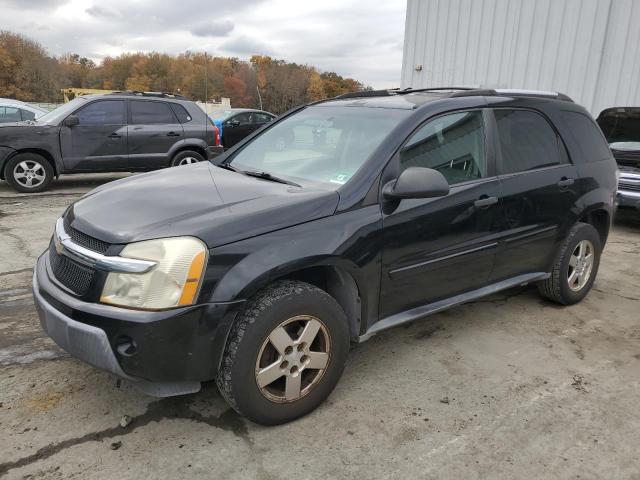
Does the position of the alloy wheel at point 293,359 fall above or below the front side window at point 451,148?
below

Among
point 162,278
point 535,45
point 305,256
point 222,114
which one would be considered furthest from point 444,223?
point 222,114

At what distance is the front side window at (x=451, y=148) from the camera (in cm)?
Result: 310

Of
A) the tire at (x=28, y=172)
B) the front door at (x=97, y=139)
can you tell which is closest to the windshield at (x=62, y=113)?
the front door at (x=97, y=139)

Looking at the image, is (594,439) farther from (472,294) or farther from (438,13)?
(438,13)

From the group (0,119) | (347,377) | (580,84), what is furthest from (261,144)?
(0,119)

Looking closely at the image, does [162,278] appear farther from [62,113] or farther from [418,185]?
[62,113]

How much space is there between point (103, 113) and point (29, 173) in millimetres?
1584

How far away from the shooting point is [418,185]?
2.76 metres

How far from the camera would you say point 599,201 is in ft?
13.8

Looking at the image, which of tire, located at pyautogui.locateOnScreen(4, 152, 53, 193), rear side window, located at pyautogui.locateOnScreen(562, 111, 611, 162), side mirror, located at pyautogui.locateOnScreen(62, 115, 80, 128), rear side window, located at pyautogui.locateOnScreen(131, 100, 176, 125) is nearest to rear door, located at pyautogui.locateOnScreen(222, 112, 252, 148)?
rear side window, located at pyautogui.locateOnScreen(131, 100, 176, 125)

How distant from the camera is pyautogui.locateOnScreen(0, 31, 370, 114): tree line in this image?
7306 cm

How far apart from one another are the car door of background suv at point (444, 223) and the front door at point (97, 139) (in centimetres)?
735

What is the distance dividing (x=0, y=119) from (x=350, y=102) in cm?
1106

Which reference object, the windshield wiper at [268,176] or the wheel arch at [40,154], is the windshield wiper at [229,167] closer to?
the windshield wiper at [268,176]
